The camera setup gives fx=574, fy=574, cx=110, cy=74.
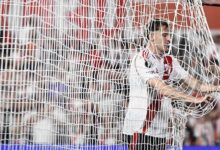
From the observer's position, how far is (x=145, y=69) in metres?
4.00

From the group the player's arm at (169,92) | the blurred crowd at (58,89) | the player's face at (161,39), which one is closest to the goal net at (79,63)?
the blurred crowd at (58,89)

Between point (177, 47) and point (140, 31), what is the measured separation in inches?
11.6

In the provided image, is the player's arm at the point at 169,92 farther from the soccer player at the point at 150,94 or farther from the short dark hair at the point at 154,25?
the short dark hair at the point at 154,25

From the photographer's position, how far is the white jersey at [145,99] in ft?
13.1

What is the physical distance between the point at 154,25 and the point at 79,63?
2.00ft

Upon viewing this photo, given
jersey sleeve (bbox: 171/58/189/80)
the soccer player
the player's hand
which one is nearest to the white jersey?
the soccer player

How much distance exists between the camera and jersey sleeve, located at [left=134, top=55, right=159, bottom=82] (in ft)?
13.0

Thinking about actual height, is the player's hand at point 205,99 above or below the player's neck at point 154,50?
below

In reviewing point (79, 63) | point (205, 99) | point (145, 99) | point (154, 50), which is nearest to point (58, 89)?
point (79, 63)

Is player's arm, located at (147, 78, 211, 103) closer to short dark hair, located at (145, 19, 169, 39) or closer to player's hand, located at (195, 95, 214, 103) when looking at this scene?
player's hand, located at (195, 95, 214, 103)

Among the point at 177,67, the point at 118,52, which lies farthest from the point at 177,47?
the point at 118,52

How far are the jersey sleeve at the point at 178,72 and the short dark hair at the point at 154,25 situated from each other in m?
0.29

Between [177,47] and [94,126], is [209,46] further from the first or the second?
[94,126]

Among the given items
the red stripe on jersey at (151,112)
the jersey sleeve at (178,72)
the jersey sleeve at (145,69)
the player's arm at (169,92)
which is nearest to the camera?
the player's arm at (169,92)
